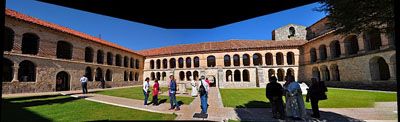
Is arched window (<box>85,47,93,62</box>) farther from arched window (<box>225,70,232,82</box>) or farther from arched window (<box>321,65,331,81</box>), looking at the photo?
arched window (<box>321,65,331,81</box>)

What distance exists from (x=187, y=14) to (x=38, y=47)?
72.5 feet

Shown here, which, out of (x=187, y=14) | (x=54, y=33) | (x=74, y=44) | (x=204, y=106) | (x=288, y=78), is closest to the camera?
(x=187, y=14)

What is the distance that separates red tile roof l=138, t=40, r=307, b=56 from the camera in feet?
110

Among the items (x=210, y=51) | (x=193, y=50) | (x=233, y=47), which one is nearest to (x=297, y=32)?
(x=233, y=47)

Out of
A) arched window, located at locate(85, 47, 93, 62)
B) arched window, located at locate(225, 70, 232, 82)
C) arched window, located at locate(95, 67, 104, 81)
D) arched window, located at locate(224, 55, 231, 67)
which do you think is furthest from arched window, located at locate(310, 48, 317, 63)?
arched window, located at locate(85, 47, 93, 62)

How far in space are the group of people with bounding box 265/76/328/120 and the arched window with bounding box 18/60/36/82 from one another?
21037 millimetres

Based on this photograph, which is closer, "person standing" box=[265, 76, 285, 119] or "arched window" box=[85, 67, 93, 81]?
"person standing" box=[265, 76, 285, 119]

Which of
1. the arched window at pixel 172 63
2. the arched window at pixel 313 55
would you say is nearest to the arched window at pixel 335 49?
the arched window at pixel 313 55

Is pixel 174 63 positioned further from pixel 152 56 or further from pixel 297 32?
pixel 297 32

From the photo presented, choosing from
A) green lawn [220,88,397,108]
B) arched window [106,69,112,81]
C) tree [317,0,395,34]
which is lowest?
green lawn [220,88,397,108]

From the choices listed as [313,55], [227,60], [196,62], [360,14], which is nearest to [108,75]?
[196,62]

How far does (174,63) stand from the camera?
4009 centimetres

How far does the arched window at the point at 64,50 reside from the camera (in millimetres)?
21442

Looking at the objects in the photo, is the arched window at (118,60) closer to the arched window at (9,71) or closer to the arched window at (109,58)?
the arched window at (109,58)
